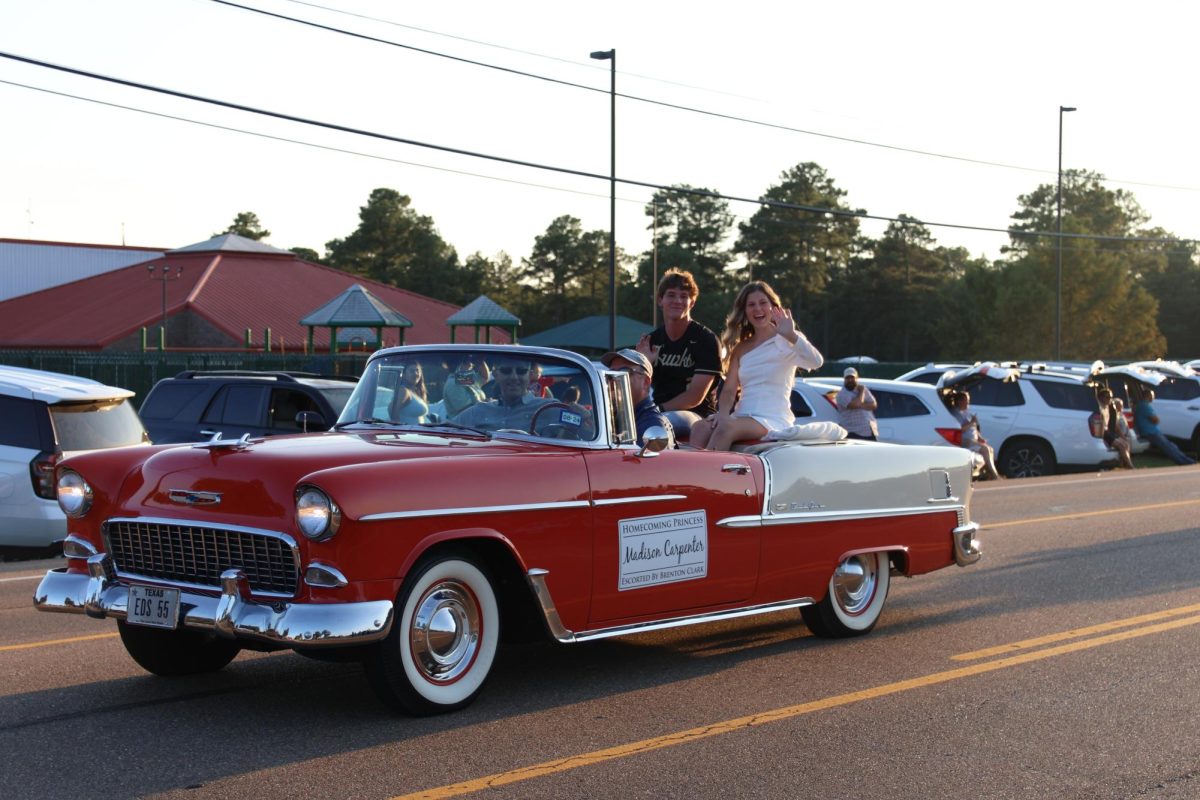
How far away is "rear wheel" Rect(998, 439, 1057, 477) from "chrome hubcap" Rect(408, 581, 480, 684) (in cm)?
1770

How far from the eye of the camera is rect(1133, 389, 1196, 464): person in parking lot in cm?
2634

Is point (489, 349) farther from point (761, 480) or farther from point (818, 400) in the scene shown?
point (818, 400)

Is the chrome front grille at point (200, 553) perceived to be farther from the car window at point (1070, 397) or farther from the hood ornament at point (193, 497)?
the car window at point (1070, 397)

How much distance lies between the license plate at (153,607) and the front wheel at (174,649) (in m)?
0.73

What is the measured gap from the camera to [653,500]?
683cm

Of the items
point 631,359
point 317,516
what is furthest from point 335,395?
point 317,516

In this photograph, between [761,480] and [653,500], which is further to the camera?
[761,480]

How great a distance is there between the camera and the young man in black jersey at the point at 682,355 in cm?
890

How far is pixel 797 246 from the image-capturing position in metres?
105

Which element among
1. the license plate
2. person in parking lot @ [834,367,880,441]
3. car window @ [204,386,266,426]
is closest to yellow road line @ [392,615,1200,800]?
the license plate

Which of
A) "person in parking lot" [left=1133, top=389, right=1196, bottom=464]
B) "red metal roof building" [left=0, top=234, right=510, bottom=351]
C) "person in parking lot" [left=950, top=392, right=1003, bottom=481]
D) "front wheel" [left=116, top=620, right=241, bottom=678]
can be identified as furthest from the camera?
"red metal roof building" [left=0, top=234, right=510, bottom=351]

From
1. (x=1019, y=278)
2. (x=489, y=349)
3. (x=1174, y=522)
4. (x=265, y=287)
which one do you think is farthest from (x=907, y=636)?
(x=1019, y=278)

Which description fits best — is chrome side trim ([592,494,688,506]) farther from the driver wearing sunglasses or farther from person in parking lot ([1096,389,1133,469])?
person in parking lot ([1096,389,1133,469])

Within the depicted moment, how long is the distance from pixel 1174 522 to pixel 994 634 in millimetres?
7235
